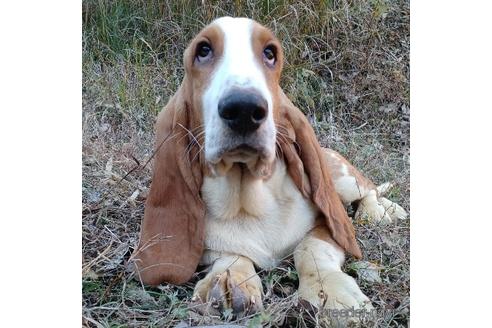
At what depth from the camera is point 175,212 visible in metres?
2.06

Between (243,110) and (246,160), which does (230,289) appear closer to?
(246,160)

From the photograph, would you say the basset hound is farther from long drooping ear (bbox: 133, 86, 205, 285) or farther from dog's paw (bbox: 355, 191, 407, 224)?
dog's paw (bbox: 355, 191, 407, 224)

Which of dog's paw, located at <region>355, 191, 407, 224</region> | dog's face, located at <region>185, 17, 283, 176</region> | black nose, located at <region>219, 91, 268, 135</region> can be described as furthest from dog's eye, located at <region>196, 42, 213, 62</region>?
dog's paw, located at <region>355, 191, 407, 224</region>

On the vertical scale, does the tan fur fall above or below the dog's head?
below

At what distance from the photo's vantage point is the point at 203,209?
2055 mm

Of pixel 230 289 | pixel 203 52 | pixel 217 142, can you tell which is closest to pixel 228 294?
pixel 230 289

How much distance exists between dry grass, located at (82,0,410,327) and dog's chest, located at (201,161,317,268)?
0.07 m

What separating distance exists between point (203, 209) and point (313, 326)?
0.49m

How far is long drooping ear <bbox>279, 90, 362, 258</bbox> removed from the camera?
6.95ft

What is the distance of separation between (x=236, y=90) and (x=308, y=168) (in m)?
0.51

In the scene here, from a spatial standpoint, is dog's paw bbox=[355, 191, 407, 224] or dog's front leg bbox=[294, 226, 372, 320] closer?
dog's front leg bbox=[294, 226, 372, 320]

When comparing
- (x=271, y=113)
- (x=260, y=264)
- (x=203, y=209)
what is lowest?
(x=260, y=264)

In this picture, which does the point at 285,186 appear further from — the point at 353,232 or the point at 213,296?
the point at 213,296
